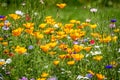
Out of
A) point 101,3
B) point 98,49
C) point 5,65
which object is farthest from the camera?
point 101,3

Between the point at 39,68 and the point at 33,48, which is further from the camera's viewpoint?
the point at 33,48

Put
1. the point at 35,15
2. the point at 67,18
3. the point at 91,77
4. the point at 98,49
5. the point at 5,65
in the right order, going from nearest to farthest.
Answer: the point at 91,77 < the point at 5,65 < the point at 98,49 < the point at 35,15 < the point at 67,18

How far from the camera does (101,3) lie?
955 cm

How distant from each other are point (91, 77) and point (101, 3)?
6.09 meters

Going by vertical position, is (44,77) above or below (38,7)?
below

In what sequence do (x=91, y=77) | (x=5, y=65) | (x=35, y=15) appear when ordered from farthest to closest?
(x=35, y=15), (x=5, y=65), (x=91, y=77)

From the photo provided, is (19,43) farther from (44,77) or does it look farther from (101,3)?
(101,3)

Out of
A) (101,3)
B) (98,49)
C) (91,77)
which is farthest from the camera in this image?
(101,3)

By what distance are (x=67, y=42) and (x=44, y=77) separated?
941mm

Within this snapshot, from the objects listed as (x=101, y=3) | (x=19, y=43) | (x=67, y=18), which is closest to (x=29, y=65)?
(x=19, y=43)

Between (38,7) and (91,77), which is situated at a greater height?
(38,7)

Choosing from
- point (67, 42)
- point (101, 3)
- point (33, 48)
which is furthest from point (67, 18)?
point (33, 48)

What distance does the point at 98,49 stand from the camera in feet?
14.1

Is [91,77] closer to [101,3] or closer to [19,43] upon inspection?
[19,43]
